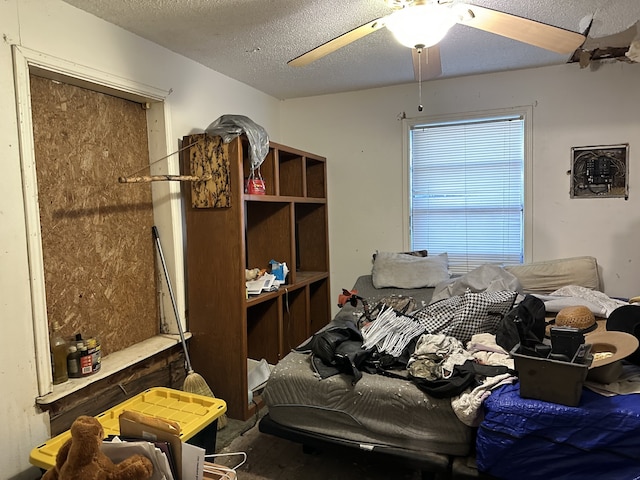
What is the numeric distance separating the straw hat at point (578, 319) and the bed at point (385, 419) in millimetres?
760

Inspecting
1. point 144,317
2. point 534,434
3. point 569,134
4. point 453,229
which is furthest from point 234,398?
point 569,134

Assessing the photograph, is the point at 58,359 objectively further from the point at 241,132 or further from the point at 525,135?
the point at 525,135

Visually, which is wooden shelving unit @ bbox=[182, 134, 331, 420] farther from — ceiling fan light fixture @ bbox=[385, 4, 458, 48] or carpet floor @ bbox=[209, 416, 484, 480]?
ceiling fan light fixture @ bbox=[385, 4, 458, 48]

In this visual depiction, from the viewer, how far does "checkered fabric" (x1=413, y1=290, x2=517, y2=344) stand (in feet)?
7.98

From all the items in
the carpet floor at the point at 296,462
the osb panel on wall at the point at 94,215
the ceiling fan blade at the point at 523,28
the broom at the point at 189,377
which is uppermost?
the ceiling fan blade at the point at 523,28

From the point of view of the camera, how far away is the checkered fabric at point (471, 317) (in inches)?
95.8

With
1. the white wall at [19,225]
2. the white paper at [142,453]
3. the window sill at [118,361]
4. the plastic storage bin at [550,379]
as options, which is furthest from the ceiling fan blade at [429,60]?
the window sill at [118,361]

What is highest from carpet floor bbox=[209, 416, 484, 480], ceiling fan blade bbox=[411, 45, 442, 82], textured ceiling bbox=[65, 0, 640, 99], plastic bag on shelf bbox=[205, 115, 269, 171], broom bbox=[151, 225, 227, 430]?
textured ceiling bbox=[65, 0, 640, 99]

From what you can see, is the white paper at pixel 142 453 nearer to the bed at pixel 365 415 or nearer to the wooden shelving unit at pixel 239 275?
the bed at pixel 365 415

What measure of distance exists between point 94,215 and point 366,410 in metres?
1.75

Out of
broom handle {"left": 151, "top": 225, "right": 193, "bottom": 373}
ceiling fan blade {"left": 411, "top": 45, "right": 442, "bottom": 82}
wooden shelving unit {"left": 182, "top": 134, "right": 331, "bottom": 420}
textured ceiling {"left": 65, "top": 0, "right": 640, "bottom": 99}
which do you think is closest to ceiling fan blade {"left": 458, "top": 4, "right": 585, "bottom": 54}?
ceiling fan blade {"left": 411, "top": 45, "right": 442, "bottom": 82}

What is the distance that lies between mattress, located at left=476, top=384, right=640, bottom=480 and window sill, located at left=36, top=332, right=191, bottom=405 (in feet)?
5.86

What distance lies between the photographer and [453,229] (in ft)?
12.5

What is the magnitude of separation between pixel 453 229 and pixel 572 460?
234 centimetres
